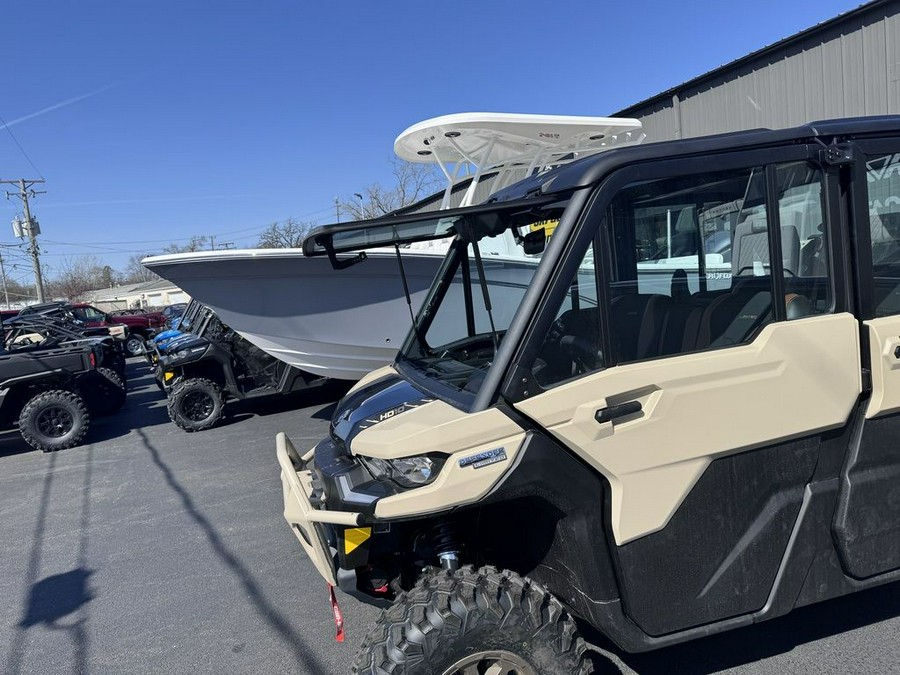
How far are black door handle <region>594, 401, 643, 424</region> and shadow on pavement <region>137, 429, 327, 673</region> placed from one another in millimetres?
1947

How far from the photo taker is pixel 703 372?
2.29m

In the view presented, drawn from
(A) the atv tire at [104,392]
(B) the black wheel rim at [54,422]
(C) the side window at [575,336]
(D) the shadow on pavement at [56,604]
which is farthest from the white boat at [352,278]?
(C) the side window at [575,336]

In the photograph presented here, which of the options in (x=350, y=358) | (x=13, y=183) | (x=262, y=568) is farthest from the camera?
(x=13, y=183)

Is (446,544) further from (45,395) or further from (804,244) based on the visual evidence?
(45,395)

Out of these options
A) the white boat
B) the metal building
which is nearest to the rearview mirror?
the white boat

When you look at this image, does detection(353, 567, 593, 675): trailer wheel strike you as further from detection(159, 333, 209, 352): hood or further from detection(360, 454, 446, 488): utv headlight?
detection(159, 333, 209, 352): hood

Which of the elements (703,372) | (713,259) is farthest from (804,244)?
(703,372)

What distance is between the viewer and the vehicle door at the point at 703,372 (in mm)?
2244

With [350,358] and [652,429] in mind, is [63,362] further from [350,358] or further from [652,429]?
[652,429]

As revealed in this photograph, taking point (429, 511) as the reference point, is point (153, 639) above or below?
below

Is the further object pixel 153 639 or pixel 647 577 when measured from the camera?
pixel 153 639

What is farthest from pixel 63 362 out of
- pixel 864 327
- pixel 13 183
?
pixel 13 183

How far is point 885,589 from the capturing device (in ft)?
10.9

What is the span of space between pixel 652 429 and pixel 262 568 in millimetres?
3082
